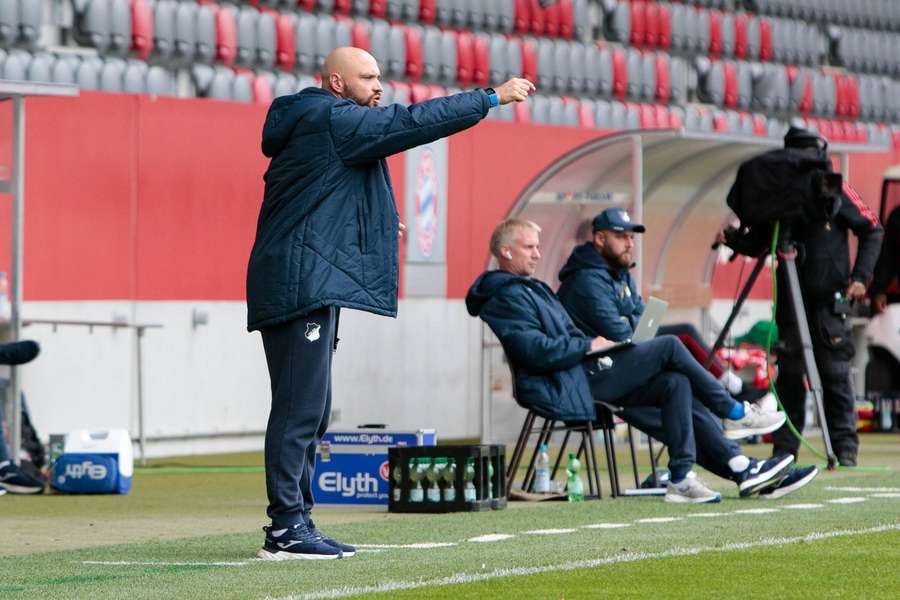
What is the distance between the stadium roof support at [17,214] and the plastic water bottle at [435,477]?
295cm

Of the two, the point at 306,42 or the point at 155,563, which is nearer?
the point at 155,563

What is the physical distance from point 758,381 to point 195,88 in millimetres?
7320

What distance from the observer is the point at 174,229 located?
13562 millimetres

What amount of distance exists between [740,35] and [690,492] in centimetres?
1909

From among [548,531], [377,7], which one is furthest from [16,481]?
[377,7]

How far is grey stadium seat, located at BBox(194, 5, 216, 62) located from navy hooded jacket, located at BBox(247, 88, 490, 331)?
13.8m

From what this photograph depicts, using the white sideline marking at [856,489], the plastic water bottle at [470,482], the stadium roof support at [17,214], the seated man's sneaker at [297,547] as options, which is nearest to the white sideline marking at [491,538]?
the seated man's sneaker at [297,547]

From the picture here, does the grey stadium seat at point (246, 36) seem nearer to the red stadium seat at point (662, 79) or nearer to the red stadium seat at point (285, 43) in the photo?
the red stadium seat at point (285, 43)

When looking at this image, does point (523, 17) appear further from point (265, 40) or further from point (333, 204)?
point (333, 204)

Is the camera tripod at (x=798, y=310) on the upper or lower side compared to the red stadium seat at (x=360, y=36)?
lower

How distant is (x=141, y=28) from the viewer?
1927 centimetres

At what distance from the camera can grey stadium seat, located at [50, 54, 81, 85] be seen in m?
17.8

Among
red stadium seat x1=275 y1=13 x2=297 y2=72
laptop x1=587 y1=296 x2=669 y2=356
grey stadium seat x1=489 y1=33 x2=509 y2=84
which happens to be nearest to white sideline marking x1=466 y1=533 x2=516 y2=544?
laptop x1=587 y1=296 x2=669 y2=356

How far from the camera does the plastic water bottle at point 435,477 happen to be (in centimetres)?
844
